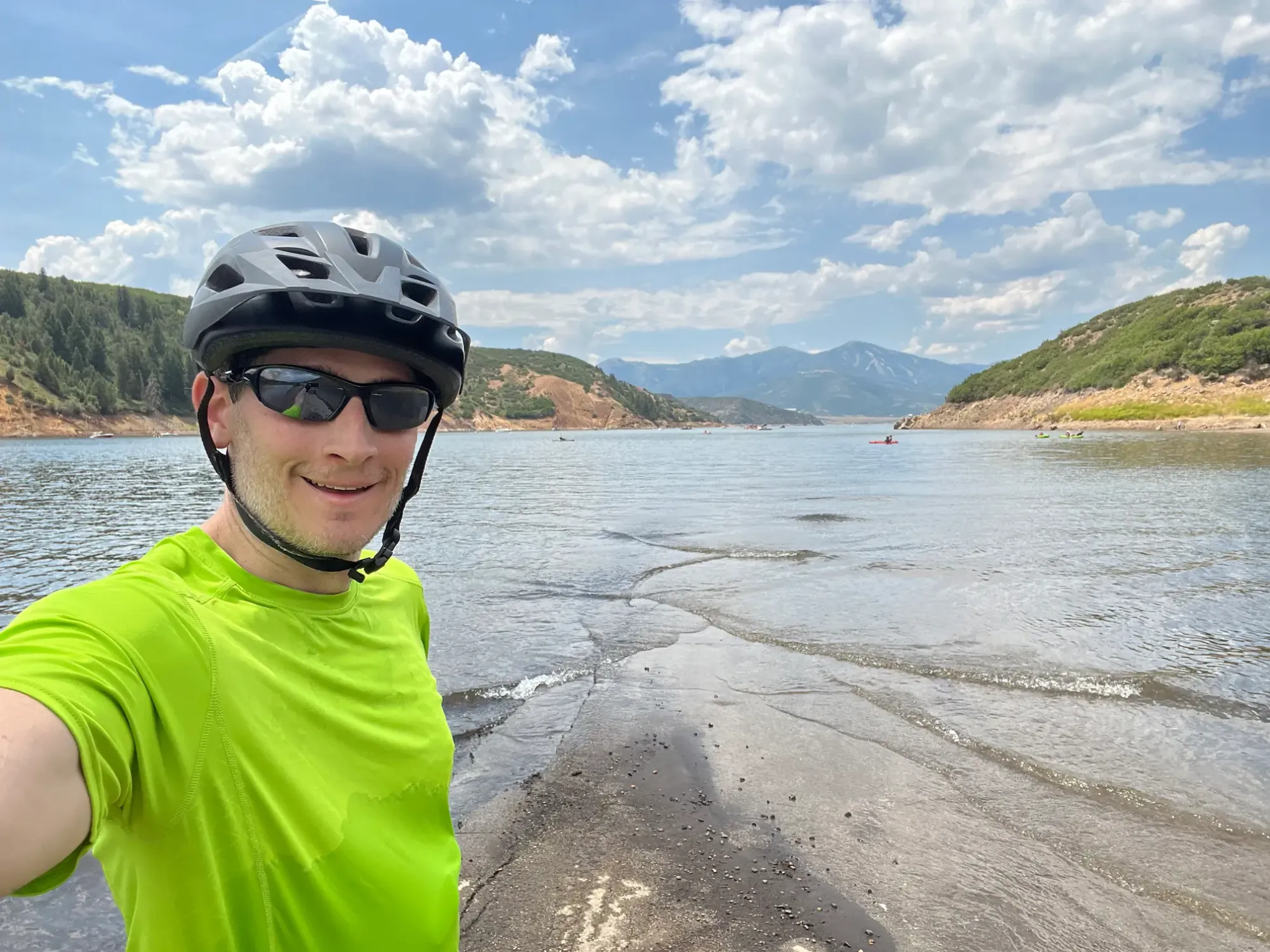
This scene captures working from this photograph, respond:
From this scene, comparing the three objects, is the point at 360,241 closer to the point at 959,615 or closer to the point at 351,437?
the point at 351,437

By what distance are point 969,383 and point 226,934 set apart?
7551 inches

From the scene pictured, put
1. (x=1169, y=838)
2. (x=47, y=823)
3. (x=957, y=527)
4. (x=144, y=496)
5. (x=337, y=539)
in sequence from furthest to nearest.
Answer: (x=144, y=496) < (x=957, y=527) < (x=1169, y=838) < (x=337, y=539) < (x=47, y=823)

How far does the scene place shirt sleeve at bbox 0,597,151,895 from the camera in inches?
54.5

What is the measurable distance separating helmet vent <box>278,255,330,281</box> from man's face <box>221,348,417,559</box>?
0.86ft

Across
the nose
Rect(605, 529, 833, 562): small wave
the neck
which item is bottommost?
Rect(605, 529, 833, 562): small wave

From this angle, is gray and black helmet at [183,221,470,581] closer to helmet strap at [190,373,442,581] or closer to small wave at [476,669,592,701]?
helmet strap at [190,373,442,581]

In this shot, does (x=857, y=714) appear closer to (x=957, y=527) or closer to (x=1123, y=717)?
(x=1123, y=717)

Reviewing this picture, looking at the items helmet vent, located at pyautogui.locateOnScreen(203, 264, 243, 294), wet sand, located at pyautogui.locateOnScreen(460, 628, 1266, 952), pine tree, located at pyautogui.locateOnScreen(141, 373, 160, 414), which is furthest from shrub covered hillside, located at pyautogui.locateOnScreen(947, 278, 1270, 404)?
pine tree, located at pyautogui.locateOnScreen(141, 373, 160, 414)

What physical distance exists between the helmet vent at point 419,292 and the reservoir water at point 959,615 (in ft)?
16.1

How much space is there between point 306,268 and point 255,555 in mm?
1019

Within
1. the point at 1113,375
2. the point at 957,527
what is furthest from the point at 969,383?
the point at 957,527

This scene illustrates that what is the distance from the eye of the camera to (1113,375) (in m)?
120

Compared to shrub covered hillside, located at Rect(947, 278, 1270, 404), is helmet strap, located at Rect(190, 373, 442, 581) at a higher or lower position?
lower

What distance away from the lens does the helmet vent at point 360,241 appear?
107 inches
